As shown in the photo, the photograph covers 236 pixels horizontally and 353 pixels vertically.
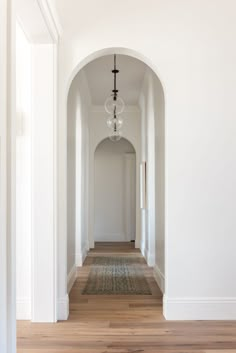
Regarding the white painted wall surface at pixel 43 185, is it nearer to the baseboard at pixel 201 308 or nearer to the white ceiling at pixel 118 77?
the baseboard at pixel 201 308

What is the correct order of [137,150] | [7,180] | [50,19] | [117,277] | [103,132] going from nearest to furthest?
[7,180]
[50,19]
[117,277]
[137,150]
[103,132]

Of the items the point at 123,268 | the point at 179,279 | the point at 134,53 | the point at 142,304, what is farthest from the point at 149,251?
the point at 134,53

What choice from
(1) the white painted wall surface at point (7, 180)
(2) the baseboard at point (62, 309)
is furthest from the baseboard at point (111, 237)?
(1) the white painted wall surface at point (7, 180)

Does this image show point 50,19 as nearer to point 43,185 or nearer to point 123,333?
point 43,185

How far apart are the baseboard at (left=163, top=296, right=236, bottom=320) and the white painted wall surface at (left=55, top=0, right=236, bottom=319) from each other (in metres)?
0.11

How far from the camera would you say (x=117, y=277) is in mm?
5582

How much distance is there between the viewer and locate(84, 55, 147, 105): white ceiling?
6.02 meters

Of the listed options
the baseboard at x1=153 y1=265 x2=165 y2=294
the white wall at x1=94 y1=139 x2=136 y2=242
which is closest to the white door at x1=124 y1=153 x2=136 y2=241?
the white wall at x1=94 y1=139 x2=136 y2=242

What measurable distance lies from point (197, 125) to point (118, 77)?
11.4 feet

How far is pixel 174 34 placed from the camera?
12.1 feet

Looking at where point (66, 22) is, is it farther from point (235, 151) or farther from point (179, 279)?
point (179, 279)

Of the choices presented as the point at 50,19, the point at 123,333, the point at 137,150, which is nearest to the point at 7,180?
the point at 50,19

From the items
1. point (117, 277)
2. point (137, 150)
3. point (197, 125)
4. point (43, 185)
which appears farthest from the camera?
point (137, 150)

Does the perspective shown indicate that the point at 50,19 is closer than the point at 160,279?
Yes
